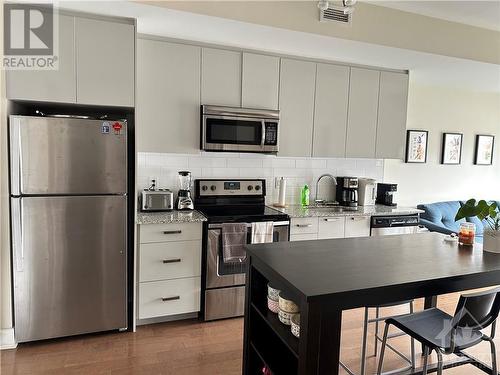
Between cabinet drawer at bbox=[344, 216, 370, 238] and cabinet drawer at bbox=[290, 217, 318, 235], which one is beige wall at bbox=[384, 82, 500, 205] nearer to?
cabinet drawer at bbox=[344, 216, 370, 238]

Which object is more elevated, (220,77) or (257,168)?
(220,77)

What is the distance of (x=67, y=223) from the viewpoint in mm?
2699

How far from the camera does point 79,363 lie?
2.56 meters

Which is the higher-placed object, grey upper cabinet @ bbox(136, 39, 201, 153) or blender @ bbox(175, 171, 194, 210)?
grey upper cabinet @ bbox(136, 39, 201, 153)

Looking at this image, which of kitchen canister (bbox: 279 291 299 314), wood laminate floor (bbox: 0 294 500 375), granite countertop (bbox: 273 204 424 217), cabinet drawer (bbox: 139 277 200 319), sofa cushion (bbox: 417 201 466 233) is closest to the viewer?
kitchen canister (bbox: 279 291 299 314)

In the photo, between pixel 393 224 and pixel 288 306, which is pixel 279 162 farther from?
pixel 288 306

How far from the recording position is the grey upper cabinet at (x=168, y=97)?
317cm

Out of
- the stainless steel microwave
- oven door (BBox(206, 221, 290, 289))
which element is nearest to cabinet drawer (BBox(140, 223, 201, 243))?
oven door (BBox(206, 221, 290, 289))

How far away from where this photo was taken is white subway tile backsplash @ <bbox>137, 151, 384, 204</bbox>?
142 inches

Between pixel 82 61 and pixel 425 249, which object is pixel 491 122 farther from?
pixel 82 61

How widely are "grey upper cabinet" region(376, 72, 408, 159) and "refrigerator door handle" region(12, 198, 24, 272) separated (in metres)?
3.48

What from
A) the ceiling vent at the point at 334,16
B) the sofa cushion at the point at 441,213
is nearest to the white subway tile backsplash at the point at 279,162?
the ceiling vent at the point at 334,16

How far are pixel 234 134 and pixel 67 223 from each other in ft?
5.29

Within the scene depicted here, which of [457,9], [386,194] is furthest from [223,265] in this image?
[457,9]
